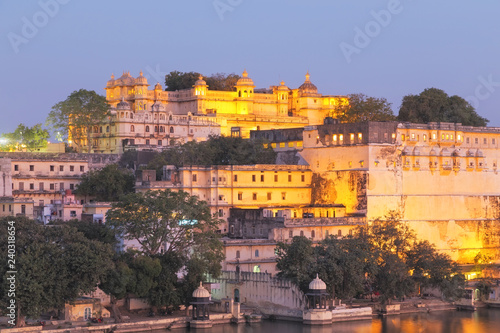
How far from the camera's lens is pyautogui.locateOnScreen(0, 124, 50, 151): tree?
72625 millimetres

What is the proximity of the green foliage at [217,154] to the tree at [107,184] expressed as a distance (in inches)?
73.4

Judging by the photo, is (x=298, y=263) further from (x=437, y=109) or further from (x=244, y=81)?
(x=244, y=81)

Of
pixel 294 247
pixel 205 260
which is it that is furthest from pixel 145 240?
pixel 294 247

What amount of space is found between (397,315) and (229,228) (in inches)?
448

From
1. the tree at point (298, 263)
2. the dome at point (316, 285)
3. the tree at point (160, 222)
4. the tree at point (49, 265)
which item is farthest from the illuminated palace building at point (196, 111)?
the tree at point (49, 265)

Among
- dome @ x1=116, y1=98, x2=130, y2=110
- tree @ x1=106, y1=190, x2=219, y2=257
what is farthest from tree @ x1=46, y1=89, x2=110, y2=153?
tree @ x1=106, y1=190, x2=219, y2=257

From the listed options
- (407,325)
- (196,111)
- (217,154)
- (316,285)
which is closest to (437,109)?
(196,111)

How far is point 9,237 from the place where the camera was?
1708 inches

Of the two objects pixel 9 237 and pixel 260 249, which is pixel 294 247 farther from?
pixel 9 237

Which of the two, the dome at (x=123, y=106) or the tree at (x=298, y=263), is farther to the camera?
the dome at (x=123, y=106)

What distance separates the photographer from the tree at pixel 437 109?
76125mm

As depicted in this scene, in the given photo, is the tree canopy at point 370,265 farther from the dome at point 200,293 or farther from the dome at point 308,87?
the dome at point 308,87

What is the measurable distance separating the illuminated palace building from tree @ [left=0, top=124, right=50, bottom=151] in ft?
11.9

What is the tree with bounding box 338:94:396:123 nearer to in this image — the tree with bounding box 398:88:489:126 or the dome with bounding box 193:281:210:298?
the tree with bounding box 398:88:489:126
